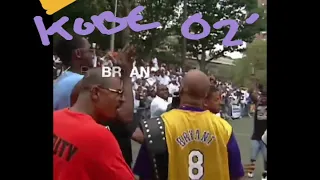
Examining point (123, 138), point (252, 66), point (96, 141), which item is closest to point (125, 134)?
point (123, 138)

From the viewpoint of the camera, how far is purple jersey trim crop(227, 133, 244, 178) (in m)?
2.16

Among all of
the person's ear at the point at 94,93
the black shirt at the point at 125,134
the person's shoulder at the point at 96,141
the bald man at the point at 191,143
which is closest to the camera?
the person's shoulder at the point at 96,141

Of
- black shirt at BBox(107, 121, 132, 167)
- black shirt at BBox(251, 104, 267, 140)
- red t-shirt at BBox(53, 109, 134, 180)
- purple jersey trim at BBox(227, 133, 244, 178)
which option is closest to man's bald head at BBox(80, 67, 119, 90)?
red t-shirt at BBox(53, 109, 134, 180)

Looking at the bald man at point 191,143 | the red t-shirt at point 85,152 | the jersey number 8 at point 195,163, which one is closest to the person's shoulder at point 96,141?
the red t-shirt at point 85,152

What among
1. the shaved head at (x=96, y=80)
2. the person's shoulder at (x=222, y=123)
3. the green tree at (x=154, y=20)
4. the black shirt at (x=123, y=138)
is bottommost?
the black shirt at (x=123, y=138)

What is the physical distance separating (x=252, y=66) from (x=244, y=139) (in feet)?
1.62

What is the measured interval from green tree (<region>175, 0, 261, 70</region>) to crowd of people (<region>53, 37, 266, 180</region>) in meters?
0.14

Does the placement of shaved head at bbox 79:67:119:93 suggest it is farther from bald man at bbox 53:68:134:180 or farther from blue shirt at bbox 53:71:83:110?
blue shirt at bbox 53:71:83:110

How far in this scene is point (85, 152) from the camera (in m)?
1.69

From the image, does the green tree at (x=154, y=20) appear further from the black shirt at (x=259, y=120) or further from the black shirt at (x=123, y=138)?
the black shirt at (x=259, y=120)

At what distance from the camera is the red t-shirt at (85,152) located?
5.55 ft

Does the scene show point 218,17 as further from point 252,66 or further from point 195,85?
point 252,66
